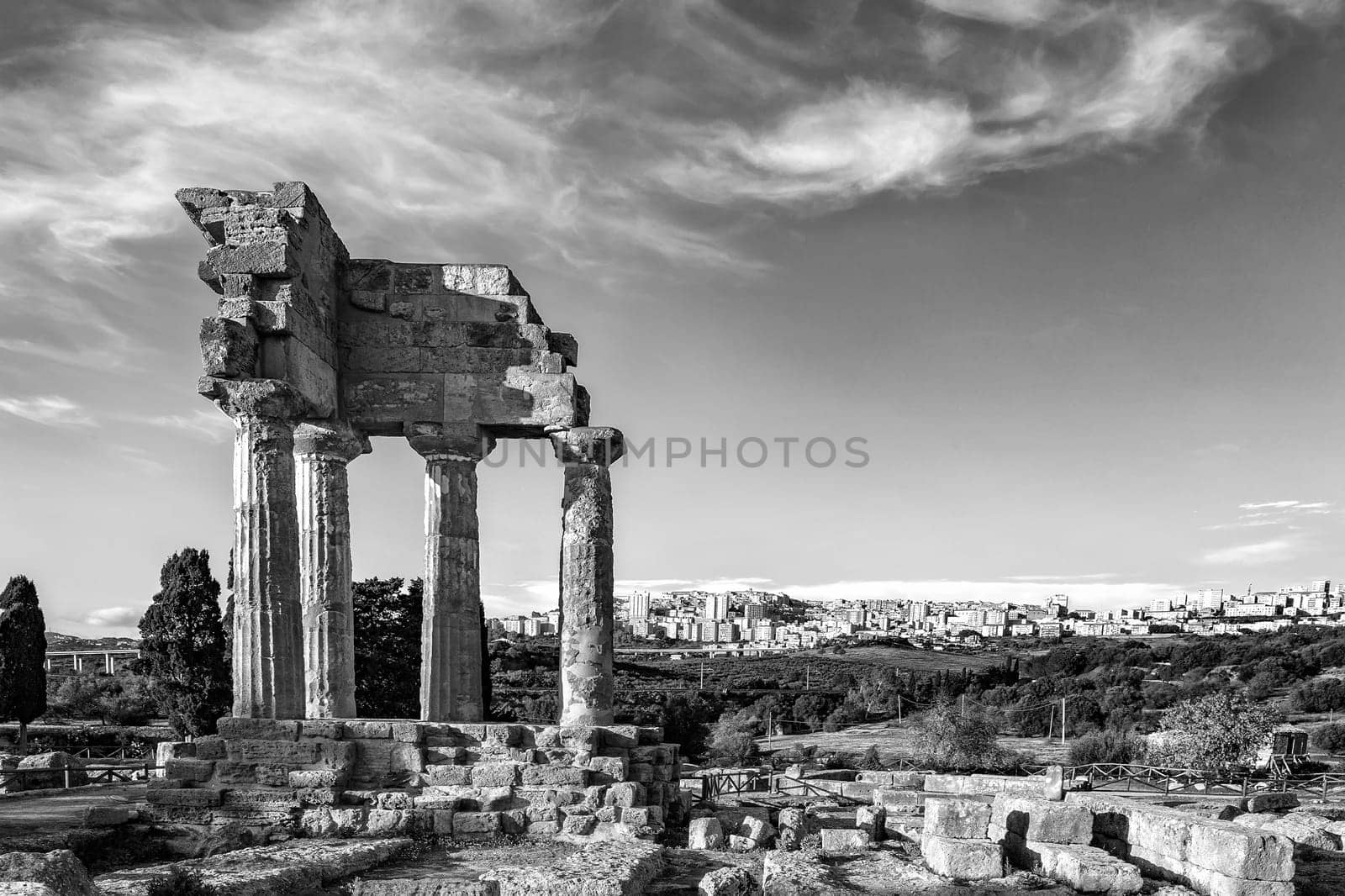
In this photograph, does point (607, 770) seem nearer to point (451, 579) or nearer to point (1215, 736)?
point (451, 579)

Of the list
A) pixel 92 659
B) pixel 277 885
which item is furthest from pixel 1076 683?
pixel 92 659

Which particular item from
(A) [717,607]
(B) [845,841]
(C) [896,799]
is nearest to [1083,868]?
(B) [845,841]

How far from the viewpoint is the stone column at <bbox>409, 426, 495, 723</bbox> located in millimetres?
17484

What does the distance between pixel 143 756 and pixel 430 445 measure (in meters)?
18.9

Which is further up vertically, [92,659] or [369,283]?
[369,283]

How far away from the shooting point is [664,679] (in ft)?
278

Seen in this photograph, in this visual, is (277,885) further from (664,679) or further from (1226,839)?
(664,679)

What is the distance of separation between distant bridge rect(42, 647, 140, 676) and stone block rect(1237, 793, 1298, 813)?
75489mm

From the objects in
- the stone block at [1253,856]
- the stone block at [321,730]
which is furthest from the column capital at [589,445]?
the stone block at [1253,856]

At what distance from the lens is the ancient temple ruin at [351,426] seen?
51.3ft

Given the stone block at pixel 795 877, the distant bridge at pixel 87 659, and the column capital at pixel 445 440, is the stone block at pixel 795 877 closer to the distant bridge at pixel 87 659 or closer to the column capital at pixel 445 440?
the column capital at pixel 445 440

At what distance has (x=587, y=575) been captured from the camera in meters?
17.4

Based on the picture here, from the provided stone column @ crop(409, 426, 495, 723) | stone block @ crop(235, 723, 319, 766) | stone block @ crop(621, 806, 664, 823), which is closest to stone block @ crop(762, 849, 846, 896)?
stone block @ crop(621, 806, 664, 823)

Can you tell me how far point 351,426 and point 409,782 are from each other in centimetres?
626
